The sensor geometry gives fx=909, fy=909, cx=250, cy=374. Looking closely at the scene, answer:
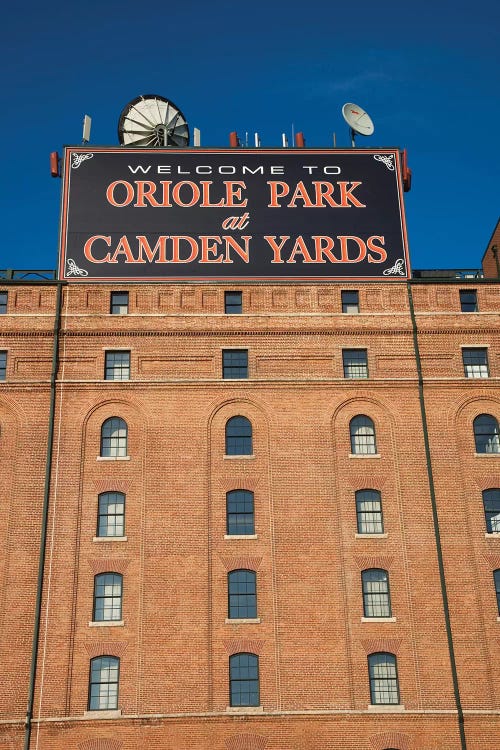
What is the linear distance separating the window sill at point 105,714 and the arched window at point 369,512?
12542 mm

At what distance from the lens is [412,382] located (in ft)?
140

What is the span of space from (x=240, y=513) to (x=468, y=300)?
15575mm

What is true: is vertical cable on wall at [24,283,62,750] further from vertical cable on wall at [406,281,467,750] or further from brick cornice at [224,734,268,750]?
vertical cable on wall at [406,281,467,750]

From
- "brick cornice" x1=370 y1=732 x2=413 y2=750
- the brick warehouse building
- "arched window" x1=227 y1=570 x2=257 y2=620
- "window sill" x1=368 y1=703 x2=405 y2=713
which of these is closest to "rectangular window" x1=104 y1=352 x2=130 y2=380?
the brick warehouse building

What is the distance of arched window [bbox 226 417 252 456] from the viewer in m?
41.2

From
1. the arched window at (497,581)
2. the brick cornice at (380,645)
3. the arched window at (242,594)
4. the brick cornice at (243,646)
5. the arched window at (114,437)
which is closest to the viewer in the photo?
the brick cornice at (243,646)

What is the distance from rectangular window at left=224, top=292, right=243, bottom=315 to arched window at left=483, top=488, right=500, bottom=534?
1432cm

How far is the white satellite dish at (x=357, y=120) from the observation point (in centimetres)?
4762

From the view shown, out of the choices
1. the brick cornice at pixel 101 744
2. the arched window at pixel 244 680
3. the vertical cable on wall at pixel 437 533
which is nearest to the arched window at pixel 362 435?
the vertical cable on wall at pixel 437 533

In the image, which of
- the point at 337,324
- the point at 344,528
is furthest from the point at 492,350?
the point at 344,528

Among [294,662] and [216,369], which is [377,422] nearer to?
[216,369]

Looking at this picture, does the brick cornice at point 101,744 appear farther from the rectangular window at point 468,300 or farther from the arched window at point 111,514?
the rectangular window at point 468,300

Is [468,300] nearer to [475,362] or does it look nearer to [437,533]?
[475,362]

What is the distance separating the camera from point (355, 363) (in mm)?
43125
